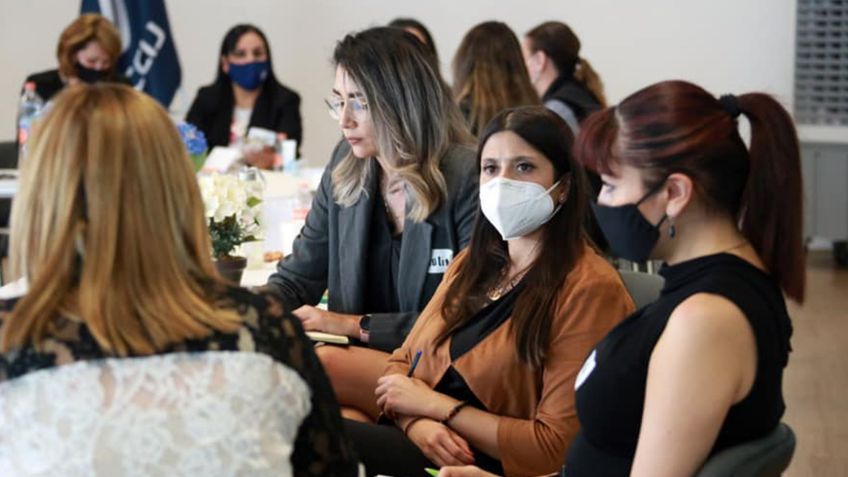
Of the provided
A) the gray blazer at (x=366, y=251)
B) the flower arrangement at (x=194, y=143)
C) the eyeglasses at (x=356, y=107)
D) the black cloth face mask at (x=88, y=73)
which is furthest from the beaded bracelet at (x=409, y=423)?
the black cloth face mask at (x=88, y=73)

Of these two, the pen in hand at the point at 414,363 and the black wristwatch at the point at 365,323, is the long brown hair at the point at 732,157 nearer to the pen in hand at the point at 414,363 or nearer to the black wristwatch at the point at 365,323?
the pen in hand at the point at 414,363

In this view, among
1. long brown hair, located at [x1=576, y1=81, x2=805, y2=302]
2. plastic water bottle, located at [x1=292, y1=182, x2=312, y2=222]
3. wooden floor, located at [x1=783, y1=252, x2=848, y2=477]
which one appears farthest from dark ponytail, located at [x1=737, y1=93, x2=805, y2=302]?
plastic water bottle, located at [x1=292, y1=182, x2=312, y2=222]

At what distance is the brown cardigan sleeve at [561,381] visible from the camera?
8.11 feet

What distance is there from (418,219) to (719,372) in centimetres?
141

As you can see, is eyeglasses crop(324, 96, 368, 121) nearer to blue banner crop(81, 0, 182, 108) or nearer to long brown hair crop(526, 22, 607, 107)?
long brown hair crop(526, 22, 607, 107)

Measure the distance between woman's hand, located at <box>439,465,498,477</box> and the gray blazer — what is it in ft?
2.20

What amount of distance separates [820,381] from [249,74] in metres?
3.17

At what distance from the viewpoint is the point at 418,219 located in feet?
10.2

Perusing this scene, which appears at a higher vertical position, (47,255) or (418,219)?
(47,255)

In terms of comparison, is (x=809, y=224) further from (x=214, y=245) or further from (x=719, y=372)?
(x=719, y=372)

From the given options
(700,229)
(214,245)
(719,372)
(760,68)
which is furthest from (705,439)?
(760,68)

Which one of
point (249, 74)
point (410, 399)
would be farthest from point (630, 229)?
point (249, 74)

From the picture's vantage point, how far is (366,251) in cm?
323

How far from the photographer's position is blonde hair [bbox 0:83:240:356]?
1592mm
